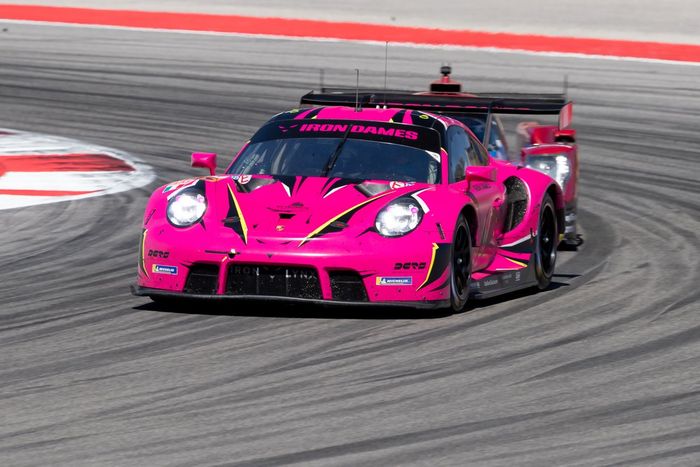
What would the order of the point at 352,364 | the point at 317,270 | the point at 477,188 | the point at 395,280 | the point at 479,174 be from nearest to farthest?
the point at 352,364 → the point at 317,270 → the point at 395,280 → the point at 479,174 → the point at 477,188

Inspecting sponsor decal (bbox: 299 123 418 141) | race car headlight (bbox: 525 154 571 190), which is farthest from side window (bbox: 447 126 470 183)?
race car headlight (bbox: 525 154 571 190)

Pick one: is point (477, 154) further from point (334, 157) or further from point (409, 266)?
point (409, 266)

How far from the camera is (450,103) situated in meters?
12.0

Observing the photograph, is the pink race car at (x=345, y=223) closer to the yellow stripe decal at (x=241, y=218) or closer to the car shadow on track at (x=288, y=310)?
the yellow stripe decal at (x=241, y=218)

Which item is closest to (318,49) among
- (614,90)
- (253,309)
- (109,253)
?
(614,90)

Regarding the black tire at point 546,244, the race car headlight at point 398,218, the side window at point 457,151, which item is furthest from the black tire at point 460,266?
the black tire at point 546,244

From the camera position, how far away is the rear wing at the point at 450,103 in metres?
11.7

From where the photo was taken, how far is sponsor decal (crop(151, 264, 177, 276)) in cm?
853

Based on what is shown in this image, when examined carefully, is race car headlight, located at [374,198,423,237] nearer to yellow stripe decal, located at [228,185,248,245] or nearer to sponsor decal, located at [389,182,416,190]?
sponsor decal, located at [389,182,416,190]

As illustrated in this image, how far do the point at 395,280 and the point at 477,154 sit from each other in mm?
2016

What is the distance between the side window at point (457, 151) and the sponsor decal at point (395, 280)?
1.12 metres

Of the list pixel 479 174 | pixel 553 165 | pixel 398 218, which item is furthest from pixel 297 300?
pixel 553 165

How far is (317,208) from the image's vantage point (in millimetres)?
8617

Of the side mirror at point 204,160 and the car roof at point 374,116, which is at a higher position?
the car roof at point 374,116
